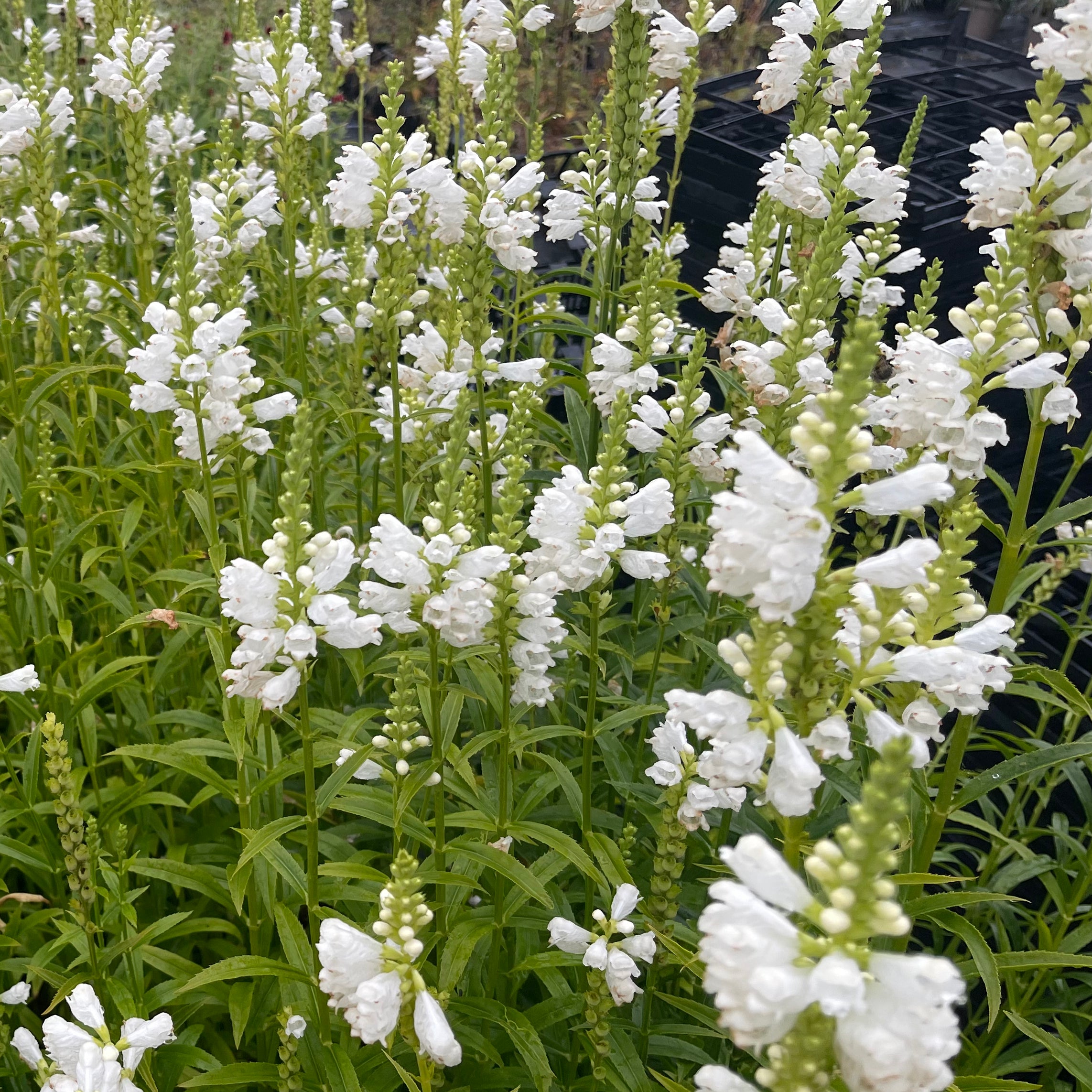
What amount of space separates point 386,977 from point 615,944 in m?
0.92

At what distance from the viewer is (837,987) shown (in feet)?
4.90

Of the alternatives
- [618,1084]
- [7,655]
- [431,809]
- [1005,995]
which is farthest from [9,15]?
[1005,995]

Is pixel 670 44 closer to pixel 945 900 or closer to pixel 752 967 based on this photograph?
pixel 945 900

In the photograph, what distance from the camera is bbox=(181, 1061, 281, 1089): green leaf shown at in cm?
309

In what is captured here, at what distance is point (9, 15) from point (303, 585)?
26.9 ft

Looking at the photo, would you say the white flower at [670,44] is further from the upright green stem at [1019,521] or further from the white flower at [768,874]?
the white flower at [768,874]

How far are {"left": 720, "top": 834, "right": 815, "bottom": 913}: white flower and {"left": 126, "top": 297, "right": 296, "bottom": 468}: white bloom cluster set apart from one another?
2.48 metres

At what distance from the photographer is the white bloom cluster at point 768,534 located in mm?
1802

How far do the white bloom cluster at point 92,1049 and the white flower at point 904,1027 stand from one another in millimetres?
1973

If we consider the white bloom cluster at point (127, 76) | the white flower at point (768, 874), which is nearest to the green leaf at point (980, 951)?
the white flower at point (768, 874)

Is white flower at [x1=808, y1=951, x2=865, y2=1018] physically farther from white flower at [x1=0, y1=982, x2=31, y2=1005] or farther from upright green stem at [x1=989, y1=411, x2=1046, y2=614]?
white flower at [x1=0, y1=982, x2=31, y2=1005]

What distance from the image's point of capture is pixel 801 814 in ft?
6.76

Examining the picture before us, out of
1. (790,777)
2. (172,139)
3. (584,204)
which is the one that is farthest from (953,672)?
(172,139)

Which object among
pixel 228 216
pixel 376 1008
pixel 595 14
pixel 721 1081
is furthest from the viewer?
pixel 228 216
